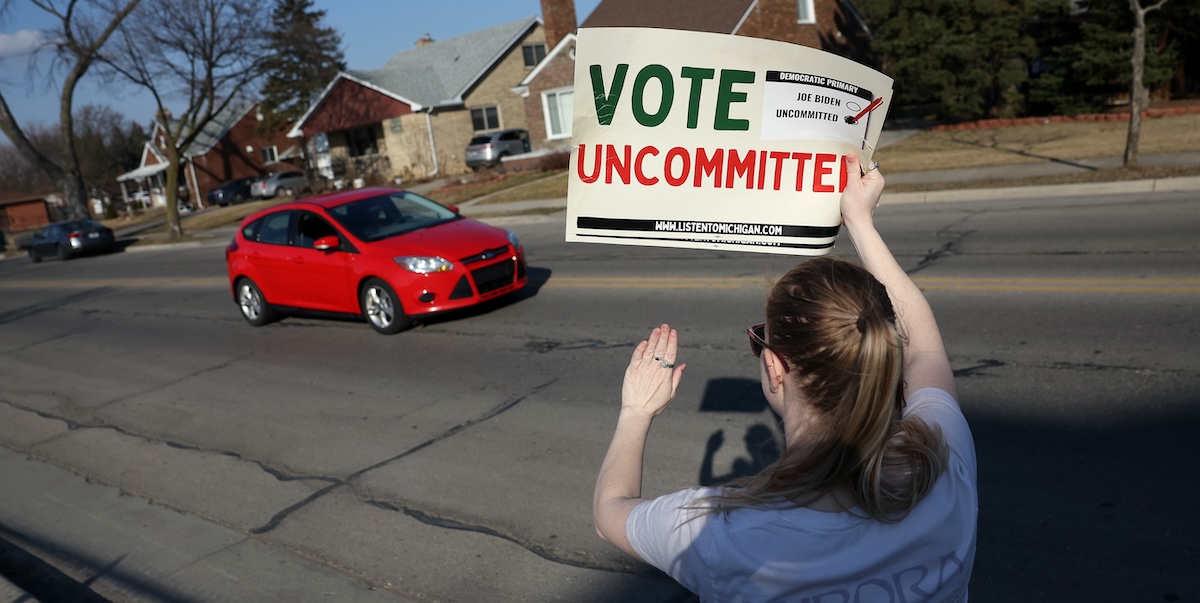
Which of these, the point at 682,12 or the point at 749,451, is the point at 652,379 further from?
the point at 682,12

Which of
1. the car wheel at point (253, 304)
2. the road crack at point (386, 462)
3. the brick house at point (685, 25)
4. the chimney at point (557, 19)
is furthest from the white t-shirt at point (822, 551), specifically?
the chimney at point (557, 19)

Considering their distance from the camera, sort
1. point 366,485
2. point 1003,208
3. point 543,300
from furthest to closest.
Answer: point 1003,208 → point 543,300 → point 366,485

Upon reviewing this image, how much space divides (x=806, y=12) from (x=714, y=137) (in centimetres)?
3135

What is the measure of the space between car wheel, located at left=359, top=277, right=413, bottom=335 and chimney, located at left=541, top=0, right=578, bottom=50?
106ft

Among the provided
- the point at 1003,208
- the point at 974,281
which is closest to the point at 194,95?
the point at 1003,208

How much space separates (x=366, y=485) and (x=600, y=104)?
13.8 ft

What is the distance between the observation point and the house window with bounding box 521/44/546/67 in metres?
49.5

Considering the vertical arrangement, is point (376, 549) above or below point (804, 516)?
below

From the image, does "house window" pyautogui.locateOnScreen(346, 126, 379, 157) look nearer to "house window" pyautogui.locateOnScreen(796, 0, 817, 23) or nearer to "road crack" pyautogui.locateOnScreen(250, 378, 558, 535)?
"house window" pyautogui.locateOnScreen(796, 0, 817, 23)

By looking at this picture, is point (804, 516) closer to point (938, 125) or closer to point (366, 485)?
point (366, 485)

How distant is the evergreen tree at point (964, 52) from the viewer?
1004 inches

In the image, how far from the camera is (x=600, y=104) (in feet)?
7.65

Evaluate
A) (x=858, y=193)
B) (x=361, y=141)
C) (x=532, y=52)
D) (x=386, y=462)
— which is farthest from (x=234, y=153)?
(x=858, y=193)

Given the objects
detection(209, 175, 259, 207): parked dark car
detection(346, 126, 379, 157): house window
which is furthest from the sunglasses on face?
detection(209, 175, 259, 207): parked dark car
